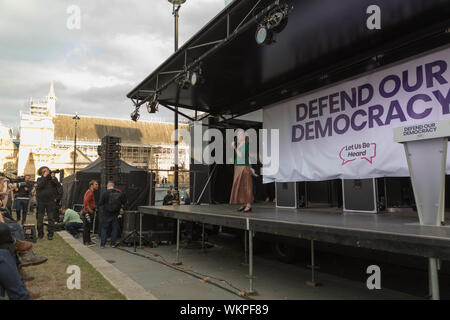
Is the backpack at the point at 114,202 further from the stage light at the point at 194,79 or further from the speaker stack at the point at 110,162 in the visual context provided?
the stage light at the point at 194,79

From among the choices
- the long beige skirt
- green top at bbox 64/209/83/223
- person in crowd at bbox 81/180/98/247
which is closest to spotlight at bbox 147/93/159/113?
person in crowd at bbox 81/180/98/247

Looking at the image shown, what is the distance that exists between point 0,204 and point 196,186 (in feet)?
21.4

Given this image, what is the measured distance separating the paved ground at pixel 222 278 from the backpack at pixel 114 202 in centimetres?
118

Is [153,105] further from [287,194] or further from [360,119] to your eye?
[360,119]

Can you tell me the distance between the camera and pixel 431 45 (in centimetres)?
608

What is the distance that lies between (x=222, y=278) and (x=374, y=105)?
441 centimetres

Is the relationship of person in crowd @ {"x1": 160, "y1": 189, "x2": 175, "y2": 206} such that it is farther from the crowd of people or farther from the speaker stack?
the crowd of people

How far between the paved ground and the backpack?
46.6 inches

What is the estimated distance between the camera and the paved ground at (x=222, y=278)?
5203 millimetres

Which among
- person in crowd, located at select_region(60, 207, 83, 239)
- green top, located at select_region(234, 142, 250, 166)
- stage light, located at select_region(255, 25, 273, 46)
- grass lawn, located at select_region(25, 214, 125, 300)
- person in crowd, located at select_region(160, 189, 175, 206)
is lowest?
grass lawn, located at select_region(25, 214, 125, 300)

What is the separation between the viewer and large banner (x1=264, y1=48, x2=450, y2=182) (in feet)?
19.7

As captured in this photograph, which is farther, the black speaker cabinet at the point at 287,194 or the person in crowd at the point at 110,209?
the person in crowd at the point at 110,209

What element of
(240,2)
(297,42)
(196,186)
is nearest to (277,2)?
(240,2)

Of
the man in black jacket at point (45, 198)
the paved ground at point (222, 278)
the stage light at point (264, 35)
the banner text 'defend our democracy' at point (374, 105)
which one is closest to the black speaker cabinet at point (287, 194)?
the banner text 'defend our democracy' at point (374, 105)
